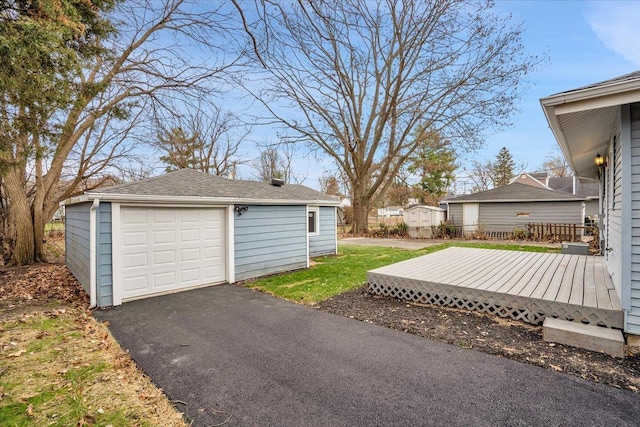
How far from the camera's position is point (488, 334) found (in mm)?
3941

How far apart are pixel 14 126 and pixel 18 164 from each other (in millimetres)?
693

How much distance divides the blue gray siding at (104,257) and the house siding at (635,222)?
7690mm

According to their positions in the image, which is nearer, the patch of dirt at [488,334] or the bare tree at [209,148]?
the patch of dirt at [488,334]

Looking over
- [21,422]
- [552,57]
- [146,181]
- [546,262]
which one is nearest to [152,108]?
[146,181]

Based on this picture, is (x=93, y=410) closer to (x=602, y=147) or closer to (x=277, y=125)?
(x=602, y=147)

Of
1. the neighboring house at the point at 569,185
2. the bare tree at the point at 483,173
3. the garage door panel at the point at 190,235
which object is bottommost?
the garage door panel at the point at 190,235

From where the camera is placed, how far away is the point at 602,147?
6.01m

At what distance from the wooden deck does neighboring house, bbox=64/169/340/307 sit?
130 inches

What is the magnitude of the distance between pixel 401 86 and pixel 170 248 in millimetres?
15132

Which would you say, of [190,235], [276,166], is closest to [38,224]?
[190,235]

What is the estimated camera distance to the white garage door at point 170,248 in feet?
18.9

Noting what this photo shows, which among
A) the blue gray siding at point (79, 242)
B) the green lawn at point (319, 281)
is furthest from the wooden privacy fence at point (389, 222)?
the blue gray siding at point (79, 242)

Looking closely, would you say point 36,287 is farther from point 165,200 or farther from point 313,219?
point 313,219

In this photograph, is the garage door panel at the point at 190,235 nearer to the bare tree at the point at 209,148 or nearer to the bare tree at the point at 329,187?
the bare tree at the point at 209,148
